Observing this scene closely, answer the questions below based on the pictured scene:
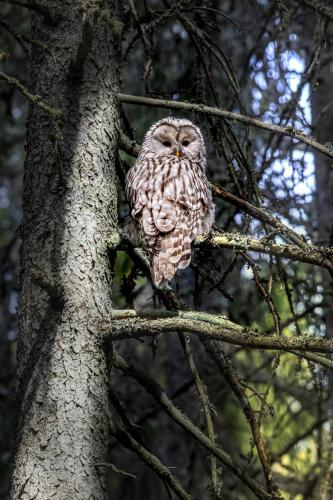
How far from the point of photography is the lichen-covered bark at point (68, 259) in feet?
9.62

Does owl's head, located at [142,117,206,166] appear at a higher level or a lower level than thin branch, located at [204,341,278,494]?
higher

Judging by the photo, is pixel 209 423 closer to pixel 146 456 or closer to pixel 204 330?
pixel 146 456

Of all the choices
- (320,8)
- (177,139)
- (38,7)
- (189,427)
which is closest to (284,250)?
(189,427)

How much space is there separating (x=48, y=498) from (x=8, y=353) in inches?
163

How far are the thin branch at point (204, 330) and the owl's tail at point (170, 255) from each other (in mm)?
468

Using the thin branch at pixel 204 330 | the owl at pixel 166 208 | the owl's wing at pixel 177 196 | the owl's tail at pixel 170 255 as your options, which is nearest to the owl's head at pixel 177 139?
the owl at pixel 166 208

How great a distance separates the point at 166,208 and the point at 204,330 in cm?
120

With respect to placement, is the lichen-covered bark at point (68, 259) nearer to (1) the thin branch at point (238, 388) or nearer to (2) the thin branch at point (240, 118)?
(2) the thin branch at point (240, 118)

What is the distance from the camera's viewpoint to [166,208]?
392cm

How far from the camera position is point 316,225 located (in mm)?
6465

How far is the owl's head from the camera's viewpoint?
189 inches

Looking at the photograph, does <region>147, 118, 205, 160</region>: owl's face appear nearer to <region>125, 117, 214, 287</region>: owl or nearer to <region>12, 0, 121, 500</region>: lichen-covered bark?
<region>125, 117, 214, 287</region>: owl

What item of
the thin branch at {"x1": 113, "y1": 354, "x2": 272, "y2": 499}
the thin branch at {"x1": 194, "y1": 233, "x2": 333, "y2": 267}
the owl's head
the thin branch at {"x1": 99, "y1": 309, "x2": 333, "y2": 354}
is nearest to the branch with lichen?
the thin branch at {"x1": 194, "y1": 233, "x2": 333, "y2": 267}

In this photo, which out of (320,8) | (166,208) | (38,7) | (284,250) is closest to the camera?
(284,250)
